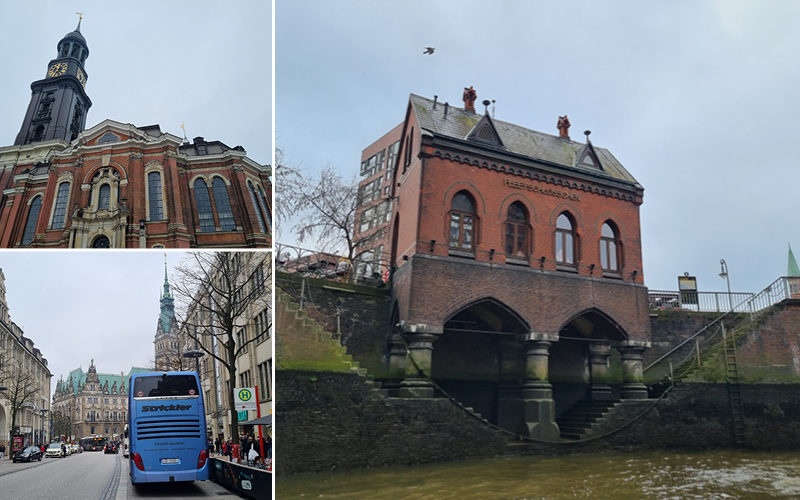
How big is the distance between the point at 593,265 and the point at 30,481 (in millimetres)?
20828

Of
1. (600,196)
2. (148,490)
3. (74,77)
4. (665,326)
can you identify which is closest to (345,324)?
(148,490)

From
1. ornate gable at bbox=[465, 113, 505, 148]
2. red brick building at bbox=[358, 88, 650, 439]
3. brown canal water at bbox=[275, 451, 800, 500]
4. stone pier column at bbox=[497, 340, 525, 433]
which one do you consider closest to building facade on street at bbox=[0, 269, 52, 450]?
brown canal water at bbox=[275, 451, 800, 500]

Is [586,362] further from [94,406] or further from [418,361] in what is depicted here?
[94,406]

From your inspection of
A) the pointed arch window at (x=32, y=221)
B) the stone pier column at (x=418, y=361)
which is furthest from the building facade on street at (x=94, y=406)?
the stone pier column at (x=418, y=361)

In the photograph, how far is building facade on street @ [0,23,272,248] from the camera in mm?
28328

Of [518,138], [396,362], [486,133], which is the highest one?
[518,138]

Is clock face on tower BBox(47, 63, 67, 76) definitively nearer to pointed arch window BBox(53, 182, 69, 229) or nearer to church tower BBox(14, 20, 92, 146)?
church tower BBox(14, 20, 92, 146)

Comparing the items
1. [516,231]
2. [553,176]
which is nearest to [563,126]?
[553,176]

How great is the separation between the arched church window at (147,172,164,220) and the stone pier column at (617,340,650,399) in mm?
21430

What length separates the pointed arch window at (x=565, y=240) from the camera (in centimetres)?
2497

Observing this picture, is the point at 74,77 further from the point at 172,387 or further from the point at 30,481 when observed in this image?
the point at 172,387

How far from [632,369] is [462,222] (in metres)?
9.26

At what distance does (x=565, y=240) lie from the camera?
2528 cm

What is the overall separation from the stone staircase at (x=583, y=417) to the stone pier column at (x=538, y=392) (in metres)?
1.01
